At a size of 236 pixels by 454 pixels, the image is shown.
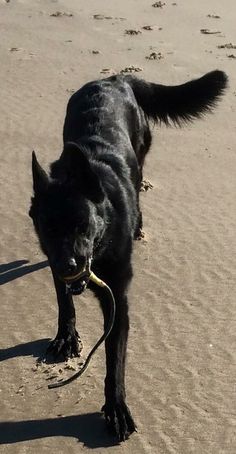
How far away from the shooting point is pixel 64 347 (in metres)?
4.86

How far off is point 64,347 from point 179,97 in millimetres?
2558

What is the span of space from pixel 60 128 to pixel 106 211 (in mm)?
5519

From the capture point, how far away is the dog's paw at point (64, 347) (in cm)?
486

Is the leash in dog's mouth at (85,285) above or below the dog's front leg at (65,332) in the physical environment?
above

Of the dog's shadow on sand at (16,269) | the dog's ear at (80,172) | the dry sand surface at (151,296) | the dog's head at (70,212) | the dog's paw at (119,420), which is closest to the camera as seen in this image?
the dog's head at (70,212)

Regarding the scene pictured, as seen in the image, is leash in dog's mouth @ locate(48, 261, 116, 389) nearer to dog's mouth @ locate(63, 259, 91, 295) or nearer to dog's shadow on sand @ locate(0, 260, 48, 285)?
dog's mouth @ locate(63, 259, 91, 295)

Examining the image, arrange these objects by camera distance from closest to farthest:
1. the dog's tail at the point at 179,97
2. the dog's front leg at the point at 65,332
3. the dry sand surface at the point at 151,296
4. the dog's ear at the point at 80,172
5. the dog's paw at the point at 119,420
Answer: the dog's ear at the point at 80,172
the dog's paw at the point at 119,420
the dry sand surface at the point at 151,296
the dog's front leg at the point at 65,332
the dog's tail at the point at 179,97

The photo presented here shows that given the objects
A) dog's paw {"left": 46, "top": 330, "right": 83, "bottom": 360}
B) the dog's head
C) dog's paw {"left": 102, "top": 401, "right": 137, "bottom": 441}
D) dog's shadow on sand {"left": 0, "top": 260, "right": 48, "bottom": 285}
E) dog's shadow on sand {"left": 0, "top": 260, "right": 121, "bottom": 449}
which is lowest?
dog's shadow on sand {"left": 0, "top": 260, "right": 48, "bottom": 285}

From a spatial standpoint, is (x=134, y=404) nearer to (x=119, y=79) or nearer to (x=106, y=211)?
(x=106, y=211)

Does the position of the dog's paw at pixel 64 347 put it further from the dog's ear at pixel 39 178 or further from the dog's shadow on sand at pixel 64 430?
the dog's ear at pixel 39 178

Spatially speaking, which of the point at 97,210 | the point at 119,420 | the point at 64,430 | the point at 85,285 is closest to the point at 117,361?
the point at 119,420

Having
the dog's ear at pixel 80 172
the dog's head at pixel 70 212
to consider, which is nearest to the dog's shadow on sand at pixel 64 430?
the dog's head at pixel 70 212

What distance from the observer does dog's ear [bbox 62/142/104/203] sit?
3.84 metres

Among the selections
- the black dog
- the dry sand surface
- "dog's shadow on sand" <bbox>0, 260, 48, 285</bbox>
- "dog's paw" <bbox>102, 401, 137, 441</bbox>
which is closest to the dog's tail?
the black dog
